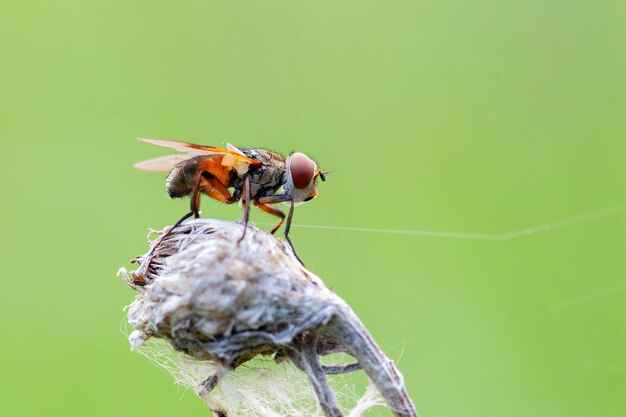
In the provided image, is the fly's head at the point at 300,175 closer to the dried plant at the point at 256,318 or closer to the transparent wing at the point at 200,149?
the transparent wing at the point at 200,149

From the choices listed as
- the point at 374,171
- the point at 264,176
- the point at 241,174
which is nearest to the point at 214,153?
the point at 241,174

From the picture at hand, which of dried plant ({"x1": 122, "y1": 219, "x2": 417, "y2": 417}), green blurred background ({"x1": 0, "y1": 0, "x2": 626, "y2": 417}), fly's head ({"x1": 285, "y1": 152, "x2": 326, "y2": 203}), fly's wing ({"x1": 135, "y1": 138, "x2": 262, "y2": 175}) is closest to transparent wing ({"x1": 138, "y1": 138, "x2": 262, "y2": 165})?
fly's wing ({"x1": 135, "y1": 138, "x2": 262, "y2": 175})

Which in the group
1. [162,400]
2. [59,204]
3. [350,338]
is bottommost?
[162,400]

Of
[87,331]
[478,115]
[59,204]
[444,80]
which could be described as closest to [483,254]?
[478,115]

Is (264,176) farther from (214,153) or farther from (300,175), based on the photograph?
(214,153)

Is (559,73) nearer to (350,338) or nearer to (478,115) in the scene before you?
(478,115)

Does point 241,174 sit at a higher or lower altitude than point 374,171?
higher
